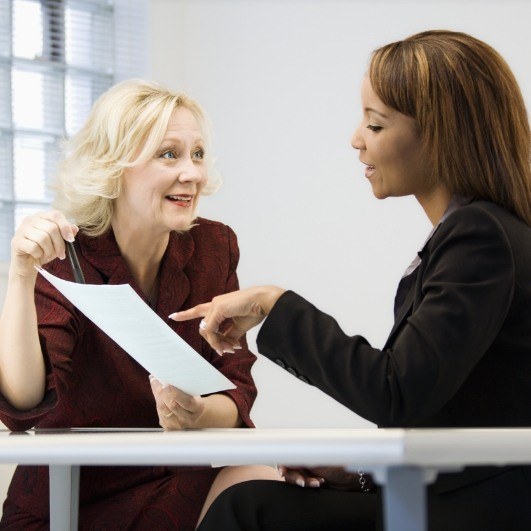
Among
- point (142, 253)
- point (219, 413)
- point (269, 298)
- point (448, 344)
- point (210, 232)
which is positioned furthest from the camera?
point (210, 232)

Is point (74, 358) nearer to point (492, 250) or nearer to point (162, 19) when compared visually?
point (492, 250)

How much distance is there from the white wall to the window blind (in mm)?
160

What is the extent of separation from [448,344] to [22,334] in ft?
2.91

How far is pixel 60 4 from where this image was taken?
14.7 feet

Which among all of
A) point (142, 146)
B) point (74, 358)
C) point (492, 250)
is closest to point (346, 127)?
point (142, 146)

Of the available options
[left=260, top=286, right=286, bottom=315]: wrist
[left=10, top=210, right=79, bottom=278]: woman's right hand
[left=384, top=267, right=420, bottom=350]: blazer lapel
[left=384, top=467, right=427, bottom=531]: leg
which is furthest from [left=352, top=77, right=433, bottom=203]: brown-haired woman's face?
[left=384, top=467, right=427, bottom=531]: leg

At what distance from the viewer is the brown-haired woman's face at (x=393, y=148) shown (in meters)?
1.48

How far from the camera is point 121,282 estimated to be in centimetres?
210

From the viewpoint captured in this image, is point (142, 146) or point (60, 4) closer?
point (142, 146)

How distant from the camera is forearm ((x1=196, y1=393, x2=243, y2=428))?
181 cm

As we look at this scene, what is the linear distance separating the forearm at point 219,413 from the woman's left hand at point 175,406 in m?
0.06

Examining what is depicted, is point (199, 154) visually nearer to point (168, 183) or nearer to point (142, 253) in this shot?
point (168, 183)

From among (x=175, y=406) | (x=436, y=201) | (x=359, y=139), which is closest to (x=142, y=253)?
(x=175, y=406)

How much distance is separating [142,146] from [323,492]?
3.24ft
